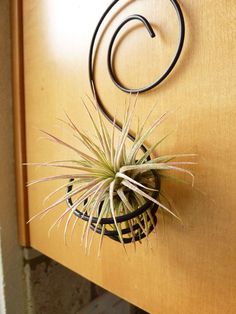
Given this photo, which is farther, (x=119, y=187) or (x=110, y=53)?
(x=110, y=53)

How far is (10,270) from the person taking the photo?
73 centimetres

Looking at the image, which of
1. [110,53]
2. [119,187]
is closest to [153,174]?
[119,187]

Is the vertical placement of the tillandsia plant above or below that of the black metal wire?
below

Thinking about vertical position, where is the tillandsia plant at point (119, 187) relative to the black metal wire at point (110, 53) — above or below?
below

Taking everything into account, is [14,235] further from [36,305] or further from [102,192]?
[102,192]

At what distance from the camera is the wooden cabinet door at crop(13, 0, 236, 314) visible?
1.19 feet

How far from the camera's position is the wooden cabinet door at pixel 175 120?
0.36 meters

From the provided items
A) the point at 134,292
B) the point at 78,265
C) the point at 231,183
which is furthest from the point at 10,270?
the point at 231,183

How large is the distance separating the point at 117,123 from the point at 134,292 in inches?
12.9

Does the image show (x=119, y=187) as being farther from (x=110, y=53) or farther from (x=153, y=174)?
(x=110, y=53)

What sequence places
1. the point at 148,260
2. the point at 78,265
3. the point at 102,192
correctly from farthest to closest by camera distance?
the point at 78,265 → the point at 148,260 → the point at 102,192

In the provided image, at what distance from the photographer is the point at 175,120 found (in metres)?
0.41

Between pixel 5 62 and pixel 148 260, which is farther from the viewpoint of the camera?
pixel 5 62

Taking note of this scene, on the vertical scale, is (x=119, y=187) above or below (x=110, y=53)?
A: below
